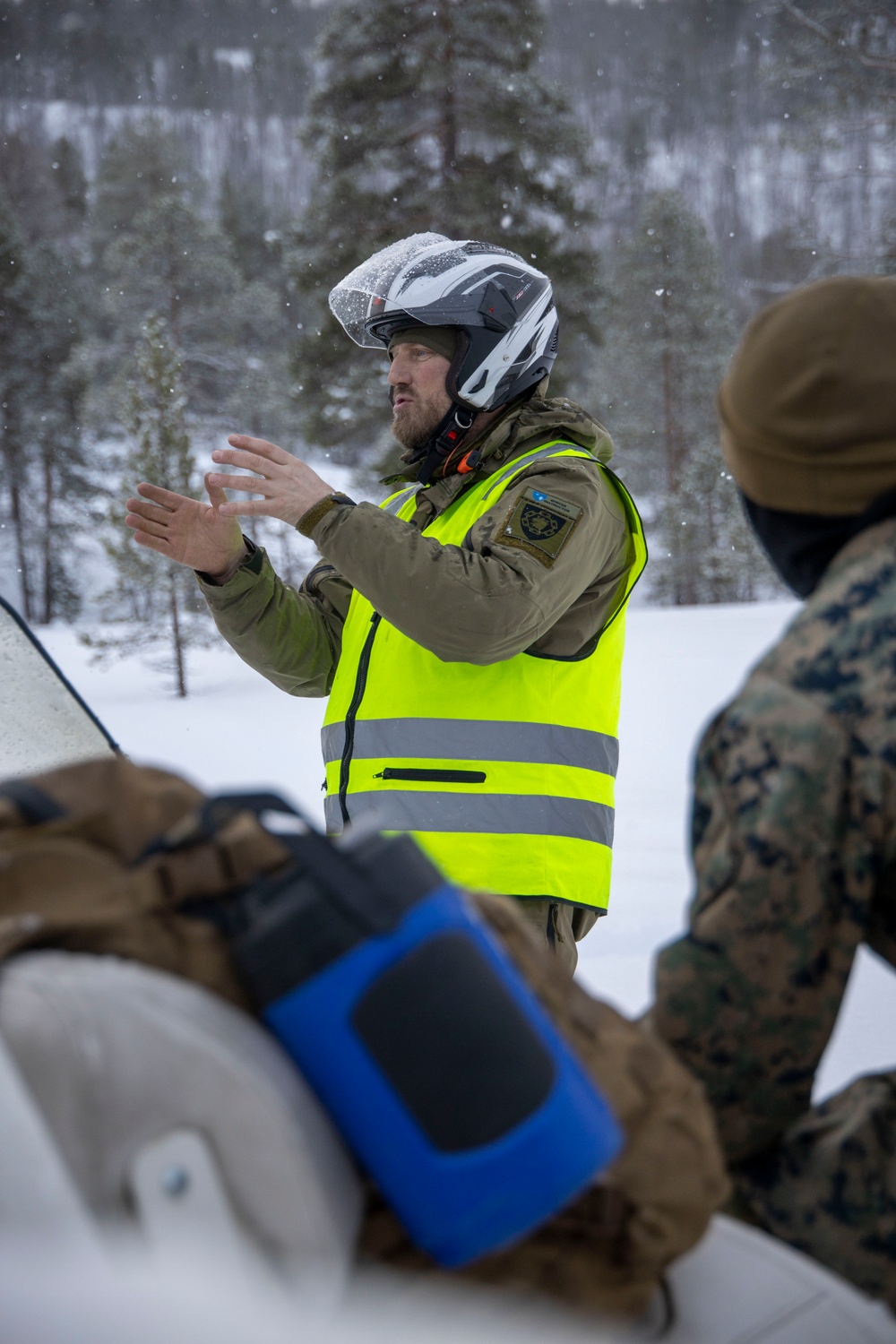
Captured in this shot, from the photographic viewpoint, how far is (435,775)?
2039 millimetres

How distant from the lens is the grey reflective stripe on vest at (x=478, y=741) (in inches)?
80.1

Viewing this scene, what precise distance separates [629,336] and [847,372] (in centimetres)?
2548

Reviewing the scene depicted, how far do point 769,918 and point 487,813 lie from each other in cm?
103

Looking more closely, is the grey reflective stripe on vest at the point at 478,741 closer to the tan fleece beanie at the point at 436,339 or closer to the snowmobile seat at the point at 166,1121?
the tan fleece beanie at the point at 436,339

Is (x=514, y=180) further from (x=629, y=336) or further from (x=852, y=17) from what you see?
(x=629, y=336)

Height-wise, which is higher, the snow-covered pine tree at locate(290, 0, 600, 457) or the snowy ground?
the snow-covered pine tree at locate(290, 0, 600, 457)

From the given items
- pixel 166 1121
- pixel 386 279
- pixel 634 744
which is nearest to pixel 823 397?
pixel 166 1121

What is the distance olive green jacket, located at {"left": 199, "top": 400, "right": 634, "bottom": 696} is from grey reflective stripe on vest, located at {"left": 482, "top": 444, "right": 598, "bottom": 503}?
0.12 feet

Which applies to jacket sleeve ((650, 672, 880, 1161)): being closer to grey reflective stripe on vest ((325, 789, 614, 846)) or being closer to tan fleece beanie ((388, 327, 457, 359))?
grey reflective stripe on vest ((325, 789, 614, 846))

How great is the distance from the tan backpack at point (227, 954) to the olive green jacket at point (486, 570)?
3.34 ft

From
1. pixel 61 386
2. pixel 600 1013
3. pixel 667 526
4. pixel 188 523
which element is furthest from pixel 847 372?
pixel 61 386

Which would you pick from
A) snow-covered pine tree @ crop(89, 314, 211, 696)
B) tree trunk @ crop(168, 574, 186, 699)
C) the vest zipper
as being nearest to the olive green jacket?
the vest zipper

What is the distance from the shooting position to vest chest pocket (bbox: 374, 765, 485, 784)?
2025mm

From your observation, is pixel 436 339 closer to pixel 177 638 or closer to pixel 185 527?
pixel 185 527
